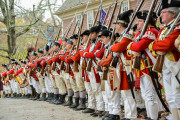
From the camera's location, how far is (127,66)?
195 inches

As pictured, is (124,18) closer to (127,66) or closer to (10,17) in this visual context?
(127,66)

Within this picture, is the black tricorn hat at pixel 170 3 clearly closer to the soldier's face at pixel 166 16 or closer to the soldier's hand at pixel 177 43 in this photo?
the soldier's face at pixel 166 16

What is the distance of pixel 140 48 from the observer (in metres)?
4.23

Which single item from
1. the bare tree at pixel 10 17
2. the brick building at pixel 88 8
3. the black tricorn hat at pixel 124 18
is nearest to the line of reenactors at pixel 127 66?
the black tricorn hat at pixel 124 18

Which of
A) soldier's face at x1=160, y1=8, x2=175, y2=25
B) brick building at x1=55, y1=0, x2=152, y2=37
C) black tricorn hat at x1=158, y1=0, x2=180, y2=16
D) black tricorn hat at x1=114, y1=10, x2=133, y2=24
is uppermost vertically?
brick building at x1=55, y1=0, x2=152, y2=37

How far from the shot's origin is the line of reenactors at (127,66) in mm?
3744

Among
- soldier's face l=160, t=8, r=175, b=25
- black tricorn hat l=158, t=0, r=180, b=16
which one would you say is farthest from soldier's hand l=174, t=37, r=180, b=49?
black tricorn hat l=158, t=0, r=180, b=16

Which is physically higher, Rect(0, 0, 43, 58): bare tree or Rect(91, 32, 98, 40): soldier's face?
Rect(0, 0, 43, 58): bare tree

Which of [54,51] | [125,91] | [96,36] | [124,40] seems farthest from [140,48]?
[54,51]

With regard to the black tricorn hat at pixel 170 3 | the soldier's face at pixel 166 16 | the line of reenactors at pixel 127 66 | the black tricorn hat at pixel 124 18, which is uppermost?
the black tricorn hat at pixel 124 18

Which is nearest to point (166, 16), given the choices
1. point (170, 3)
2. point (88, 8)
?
point (170, 3)

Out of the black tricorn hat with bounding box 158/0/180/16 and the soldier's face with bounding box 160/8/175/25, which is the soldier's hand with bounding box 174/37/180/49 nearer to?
the soldier's face with bounding box 160/8/175/25

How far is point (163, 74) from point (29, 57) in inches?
373

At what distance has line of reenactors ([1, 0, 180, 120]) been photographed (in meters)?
3.74
